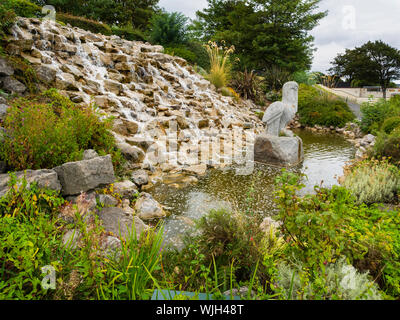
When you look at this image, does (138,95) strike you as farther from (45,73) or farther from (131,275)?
(131,275)

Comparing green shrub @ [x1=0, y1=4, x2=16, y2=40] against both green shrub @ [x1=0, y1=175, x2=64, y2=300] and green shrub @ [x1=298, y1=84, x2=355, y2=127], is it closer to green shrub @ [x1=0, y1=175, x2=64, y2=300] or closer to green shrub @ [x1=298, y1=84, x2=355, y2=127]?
green shrub @ [x1=0, y1=175, x2=64, y2=300]

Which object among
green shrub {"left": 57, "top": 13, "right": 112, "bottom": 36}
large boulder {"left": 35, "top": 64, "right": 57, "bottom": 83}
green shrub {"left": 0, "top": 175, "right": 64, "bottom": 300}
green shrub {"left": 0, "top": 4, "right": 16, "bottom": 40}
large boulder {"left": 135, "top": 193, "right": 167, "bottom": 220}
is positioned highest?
green shrub {"left": 57, "top": 13, "right": 112, "bottom": 36}

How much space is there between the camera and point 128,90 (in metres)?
7.62

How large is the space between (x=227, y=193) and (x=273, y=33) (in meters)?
19.3

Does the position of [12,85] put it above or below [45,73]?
below

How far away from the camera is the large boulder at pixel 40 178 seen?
247 centimetres

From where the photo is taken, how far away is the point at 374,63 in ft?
111

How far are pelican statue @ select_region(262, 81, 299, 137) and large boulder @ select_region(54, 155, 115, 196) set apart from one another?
14.2 feet

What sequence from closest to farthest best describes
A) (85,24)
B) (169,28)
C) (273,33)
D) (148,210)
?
1. (148,210)
2. (85,24)
3. (169,28)
4. (273,33)

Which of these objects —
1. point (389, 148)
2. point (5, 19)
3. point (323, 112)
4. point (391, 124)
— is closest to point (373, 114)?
point (391, 124)

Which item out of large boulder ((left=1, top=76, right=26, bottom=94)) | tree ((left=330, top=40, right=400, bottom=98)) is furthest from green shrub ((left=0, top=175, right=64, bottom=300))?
tree ((left=330, top=40, right=400, bottom=98))

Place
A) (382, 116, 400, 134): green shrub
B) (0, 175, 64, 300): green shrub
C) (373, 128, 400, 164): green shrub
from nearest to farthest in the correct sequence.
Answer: (0, 175, 64, 300): green shrub → (373, 128, 400, 164): green shrub → (382, 116, 400, 134): green shrub

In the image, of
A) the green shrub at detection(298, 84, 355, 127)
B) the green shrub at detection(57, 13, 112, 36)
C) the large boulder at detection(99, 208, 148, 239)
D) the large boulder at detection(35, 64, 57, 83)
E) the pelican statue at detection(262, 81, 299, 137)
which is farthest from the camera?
the green shrub at detection(57, 13, 112, 36)

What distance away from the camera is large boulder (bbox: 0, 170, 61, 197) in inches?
97.2
